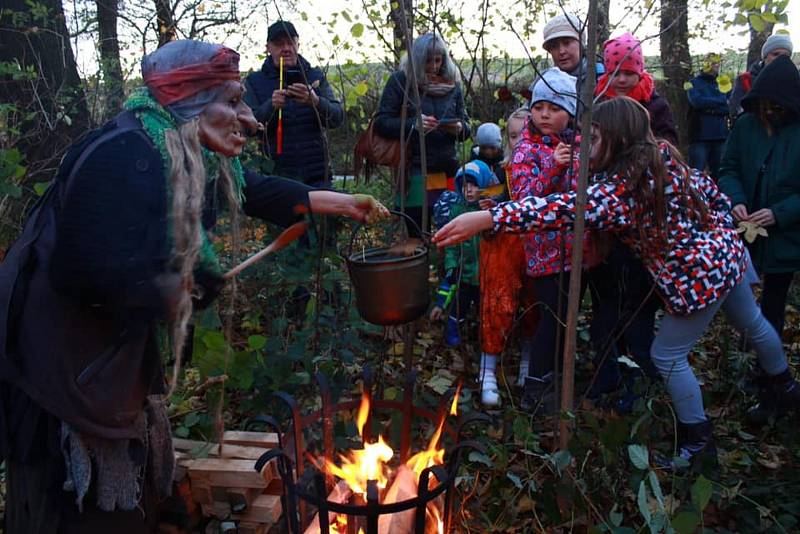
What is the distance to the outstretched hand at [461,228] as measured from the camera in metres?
2.24

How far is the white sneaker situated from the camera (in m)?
3.52

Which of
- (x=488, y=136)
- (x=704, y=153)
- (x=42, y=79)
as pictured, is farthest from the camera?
(x=704, y=153)

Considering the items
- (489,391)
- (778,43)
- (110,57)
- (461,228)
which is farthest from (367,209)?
(110,57)

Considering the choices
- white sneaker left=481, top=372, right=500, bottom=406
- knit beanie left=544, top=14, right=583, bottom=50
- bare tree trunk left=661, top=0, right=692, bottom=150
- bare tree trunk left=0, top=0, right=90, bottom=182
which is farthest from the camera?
bare tree trunk left=661, top=0, right=692, bottom=150

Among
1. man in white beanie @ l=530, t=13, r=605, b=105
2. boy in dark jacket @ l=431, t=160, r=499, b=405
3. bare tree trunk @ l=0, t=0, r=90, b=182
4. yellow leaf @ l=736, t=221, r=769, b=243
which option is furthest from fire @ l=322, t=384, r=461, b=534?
bare tree trunk @ l=0, t=0, r=90, b=182

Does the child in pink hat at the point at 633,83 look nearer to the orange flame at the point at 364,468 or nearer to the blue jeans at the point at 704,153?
the orange flame at the point at 364,468

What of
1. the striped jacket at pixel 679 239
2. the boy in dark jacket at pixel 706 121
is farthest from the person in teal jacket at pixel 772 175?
the boy in dark jacket at pixel 706 121

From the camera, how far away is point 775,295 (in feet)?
11.9

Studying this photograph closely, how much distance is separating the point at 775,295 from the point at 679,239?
53.9 inches

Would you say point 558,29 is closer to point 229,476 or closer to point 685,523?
point 685,523

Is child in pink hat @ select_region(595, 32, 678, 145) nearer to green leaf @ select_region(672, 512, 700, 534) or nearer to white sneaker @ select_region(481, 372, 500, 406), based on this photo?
white sneaker @ select_region(481, 372, 500, 406)

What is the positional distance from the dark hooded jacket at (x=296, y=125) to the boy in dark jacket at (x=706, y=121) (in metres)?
4.69

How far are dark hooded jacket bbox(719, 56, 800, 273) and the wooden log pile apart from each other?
9.04 feet

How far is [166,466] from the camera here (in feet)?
6.93
